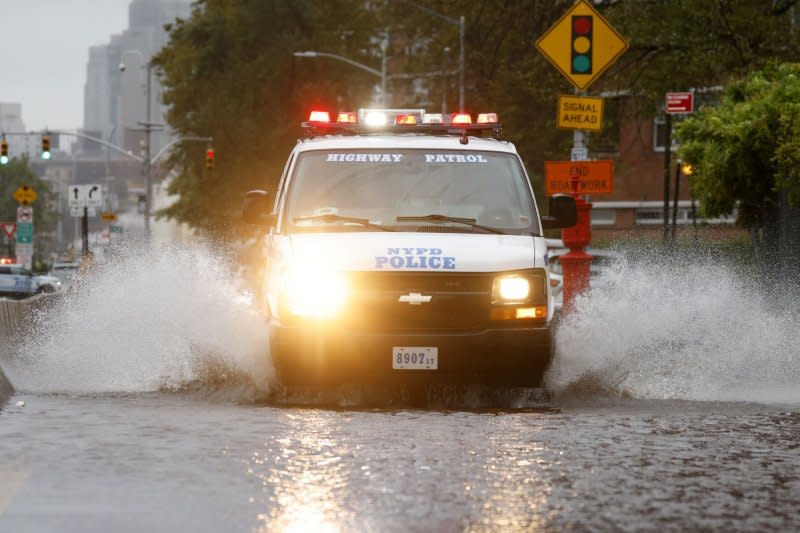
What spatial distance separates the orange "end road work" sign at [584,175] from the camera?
1892 centimetres

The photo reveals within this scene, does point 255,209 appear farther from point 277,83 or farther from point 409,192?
point 277,83

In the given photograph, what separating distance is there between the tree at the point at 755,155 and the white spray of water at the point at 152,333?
759 centimetres

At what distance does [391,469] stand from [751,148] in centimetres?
1342

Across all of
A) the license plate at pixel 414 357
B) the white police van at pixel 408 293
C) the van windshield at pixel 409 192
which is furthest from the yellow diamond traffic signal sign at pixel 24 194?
the license plate at pixel 414 357

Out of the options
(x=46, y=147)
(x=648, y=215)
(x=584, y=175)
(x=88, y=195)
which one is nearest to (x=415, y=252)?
(x=584, y=175)

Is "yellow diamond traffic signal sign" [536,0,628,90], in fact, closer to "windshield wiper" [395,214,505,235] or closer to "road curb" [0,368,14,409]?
"windshield wiper" [395,214,505,235]

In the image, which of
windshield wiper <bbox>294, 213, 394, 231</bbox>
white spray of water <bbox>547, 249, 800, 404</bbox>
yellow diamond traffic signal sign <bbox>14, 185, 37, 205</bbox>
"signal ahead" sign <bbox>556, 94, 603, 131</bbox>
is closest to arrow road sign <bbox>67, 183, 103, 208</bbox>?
yellow diamond traffic signal sign <bbox>14, 185, 37, 205</bbox>

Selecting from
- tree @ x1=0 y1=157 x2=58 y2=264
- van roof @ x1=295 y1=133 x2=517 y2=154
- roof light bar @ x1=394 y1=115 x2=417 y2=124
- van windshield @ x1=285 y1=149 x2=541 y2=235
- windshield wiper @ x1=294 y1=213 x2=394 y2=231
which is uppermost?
roof light bar @ x1=394 y1=115 x2=417 y2=124

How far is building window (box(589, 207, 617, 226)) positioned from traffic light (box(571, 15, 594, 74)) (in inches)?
1566

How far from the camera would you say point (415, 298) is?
456 inches

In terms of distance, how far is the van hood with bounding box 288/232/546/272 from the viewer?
11.6 meters

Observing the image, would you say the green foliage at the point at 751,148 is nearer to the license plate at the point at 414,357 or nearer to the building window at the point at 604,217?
the license plate at the point at 414,357

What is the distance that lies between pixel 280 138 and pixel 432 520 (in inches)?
2121

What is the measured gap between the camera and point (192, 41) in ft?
206
